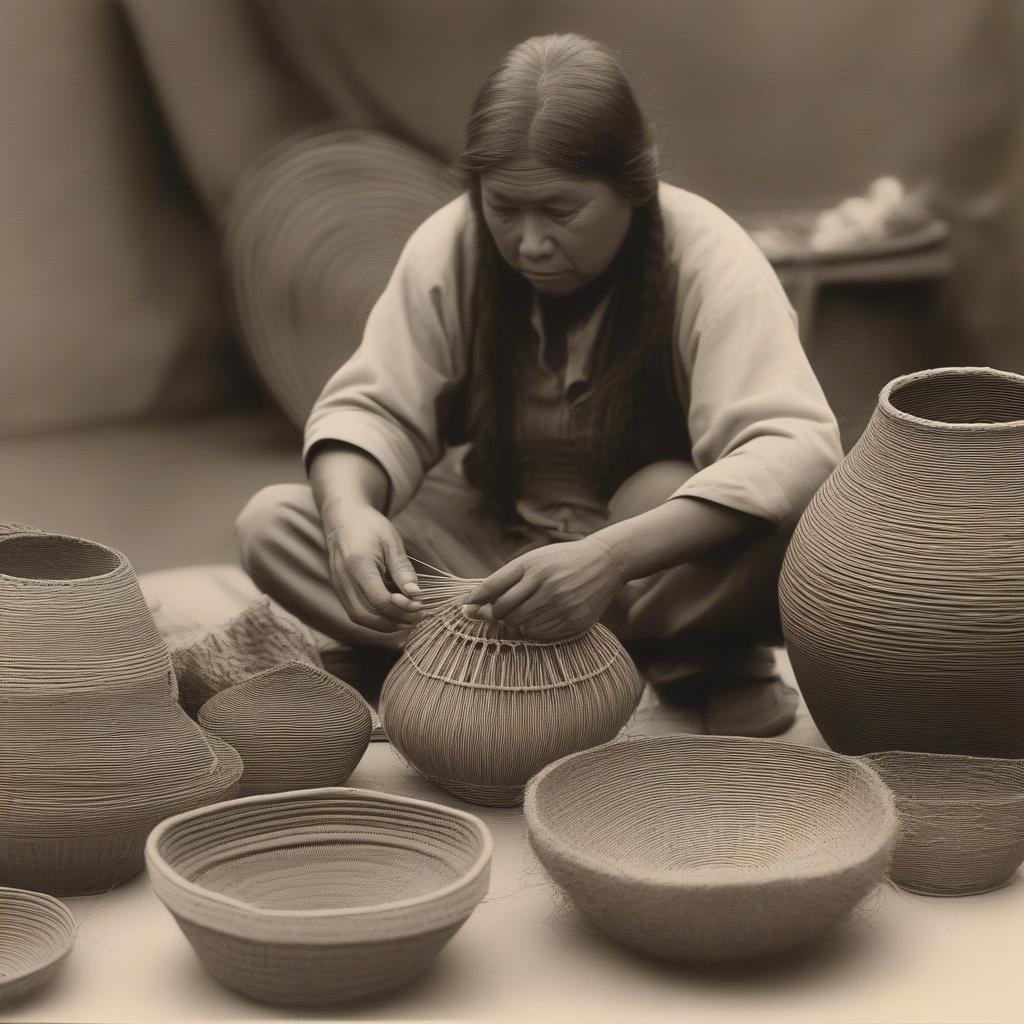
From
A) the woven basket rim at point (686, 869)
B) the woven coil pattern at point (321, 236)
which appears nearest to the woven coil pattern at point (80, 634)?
the woven basket rim at point (686, 869)

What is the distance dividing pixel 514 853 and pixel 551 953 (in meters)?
0.32

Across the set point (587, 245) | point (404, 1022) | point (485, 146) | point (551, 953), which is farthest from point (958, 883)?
point (485, 146)

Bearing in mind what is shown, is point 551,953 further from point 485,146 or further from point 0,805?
point 485,146

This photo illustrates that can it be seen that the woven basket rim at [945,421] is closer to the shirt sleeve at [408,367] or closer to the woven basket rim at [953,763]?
the woven basket rim at [953,763]

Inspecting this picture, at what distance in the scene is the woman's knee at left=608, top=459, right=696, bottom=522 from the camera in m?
3.01

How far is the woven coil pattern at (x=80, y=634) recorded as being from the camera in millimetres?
2293

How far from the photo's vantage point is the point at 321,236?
4891 mm

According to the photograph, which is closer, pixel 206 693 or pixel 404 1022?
pixel 404 1022

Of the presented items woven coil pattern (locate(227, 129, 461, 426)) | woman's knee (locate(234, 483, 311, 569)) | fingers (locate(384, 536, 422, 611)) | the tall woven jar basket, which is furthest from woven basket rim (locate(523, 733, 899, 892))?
woven coil pattern (locate(227, 129, 461, 426))

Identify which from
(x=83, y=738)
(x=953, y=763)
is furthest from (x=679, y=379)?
(x=83, y=738)

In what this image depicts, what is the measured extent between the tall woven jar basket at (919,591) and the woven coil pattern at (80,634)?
995 millimetres

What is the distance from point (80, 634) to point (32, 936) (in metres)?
0.40

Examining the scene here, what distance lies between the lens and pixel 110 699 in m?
2.33

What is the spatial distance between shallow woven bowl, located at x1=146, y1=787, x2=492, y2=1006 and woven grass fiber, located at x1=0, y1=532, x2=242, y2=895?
0.43 ft
